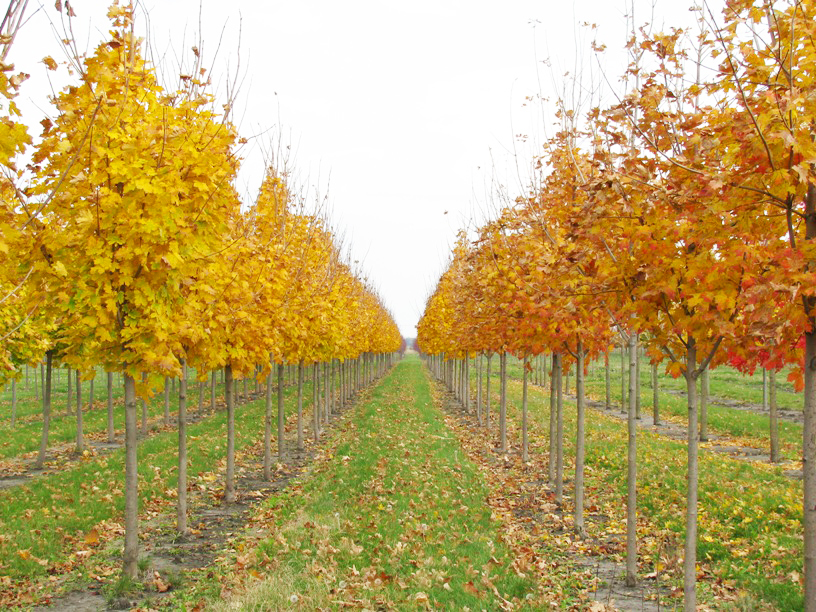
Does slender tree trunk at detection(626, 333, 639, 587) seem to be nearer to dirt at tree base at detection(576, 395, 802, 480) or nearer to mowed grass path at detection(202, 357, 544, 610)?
mowed grass path at detection(202, 357, 544, 610)

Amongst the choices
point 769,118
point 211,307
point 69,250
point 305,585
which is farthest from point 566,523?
point 69,250

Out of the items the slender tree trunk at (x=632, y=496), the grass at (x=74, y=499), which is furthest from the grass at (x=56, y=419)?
the slender tree trunk at (x=632, y=496)

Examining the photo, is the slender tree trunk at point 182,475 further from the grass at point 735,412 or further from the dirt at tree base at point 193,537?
the grass at point 735,412

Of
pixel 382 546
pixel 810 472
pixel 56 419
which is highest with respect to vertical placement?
pixel 810 472

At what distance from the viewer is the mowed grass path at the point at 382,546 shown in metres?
5.28

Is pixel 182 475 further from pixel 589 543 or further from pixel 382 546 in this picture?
pixel 589 543

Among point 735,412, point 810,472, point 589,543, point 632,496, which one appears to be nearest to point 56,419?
point 589,543

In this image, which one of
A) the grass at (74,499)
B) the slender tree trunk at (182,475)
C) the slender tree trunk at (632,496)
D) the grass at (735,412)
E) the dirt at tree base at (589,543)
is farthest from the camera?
the grass at (735,412)

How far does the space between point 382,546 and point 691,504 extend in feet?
11.3

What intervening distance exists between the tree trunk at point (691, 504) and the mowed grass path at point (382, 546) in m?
1.26

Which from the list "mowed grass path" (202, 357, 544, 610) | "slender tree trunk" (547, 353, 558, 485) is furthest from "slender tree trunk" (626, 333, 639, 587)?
"slender tree trunk" (547, 353, 558, 485)

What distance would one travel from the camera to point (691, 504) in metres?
4.59

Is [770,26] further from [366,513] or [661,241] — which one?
[366,513]

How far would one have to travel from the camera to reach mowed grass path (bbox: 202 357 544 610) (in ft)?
17.3
